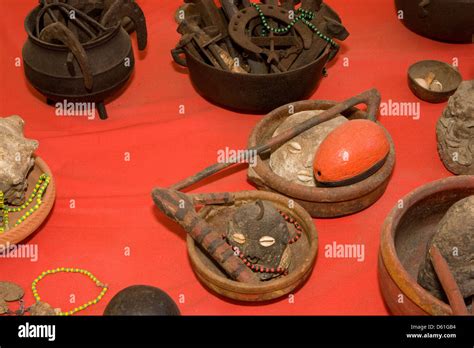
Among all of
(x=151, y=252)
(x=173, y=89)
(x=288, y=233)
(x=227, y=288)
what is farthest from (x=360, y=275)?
(x=173, y=89)

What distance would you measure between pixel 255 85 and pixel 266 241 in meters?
0.67

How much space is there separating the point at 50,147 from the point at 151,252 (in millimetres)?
605

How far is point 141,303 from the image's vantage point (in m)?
1.75

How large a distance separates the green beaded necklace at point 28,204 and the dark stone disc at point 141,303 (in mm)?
578

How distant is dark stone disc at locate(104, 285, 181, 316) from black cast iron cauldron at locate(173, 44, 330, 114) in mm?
982

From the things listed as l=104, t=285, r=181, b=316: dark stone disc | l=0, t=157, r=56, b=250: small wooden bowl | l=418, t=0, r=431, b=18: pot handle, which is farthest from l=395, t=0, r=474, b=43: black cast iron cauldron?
l=104, t=285, r=181, b=316: dark stone disc

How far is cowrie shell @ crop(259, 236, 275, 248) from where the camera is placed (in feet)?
6.89

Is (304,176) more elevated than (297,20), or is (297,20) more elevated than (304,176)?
(297,20)

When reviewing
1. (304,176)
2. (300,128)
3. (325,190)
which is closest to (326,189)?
(325,190)

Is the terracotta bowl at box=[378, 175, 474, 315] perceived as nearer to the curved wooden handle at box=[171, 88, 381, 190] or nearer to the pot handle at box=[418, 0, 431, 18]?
the curved wooden handle at box=[171, 88, 381, 190]

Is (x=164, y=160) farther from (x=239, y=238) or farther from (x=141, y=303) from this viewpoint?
(x=141, y=303)

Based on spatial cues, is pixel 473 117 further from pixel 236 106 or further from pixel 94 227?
pixel 94 227

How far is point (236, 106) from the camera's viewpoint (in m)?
2.67

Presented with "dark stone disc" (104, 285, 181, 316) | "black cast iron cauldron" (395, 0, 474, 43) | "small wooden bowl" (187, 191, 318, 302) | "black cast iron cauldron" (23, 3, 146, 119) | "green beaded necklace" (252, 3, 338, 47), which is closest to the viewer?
"dark stone disc" (104, 285, 181, 316)
